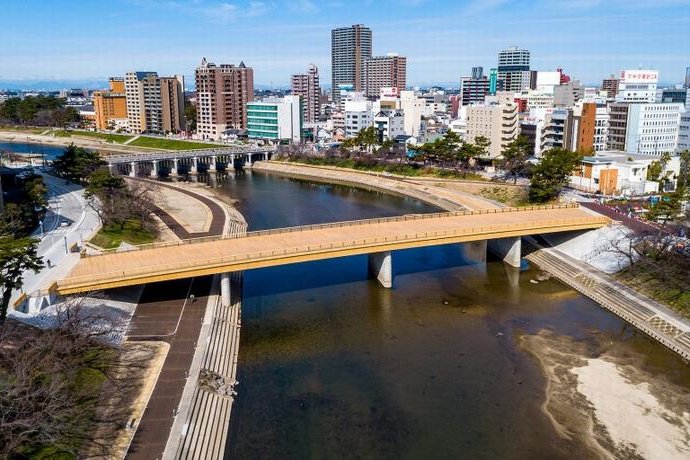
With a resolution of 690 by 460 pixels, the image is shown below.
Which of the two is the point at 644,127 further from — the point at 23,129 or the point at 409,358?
the point at 23,129

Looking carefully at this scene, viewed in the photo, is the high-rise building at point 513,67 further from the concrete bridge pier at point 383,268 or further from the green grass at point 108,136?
the concrete bridge pier at point 383,268

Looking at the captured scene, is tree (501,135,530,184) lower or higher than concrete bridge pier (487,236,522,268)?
higher

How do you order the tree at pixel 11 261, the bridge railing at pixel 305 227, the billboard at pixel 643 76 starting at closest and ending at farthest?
the tree at pixel 11 261
the bridge railing at pixel 305 227
the billboard at pixel 643 76

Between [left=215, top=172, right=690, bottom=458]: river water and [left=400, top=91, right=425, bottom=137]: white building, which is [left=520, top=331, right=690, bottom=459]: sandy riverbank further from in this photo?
[left=400, top=91, right=425, bottom=137]: white building

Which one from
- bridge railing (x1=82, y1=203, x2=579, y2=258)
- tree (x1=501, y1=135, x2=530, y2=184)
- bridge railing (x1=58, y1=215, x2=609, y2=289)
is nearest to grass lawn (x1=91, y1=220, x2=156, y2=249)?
bridge railing (x1=82, y1=203, x2=579, y2=258)

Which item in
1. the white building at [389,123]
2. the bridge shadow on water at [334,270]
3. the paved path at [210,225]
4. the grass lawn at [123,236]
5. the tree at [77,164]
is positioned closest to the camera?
the bridge shadow on water at [334,270]

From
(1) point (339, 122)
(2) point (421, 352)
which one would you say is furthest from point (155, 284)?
Result: (1) point (339, 122)

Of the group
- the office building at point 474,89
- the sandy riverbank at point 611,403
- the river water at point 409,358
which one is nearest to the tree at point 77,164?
the river water at point 409,358
